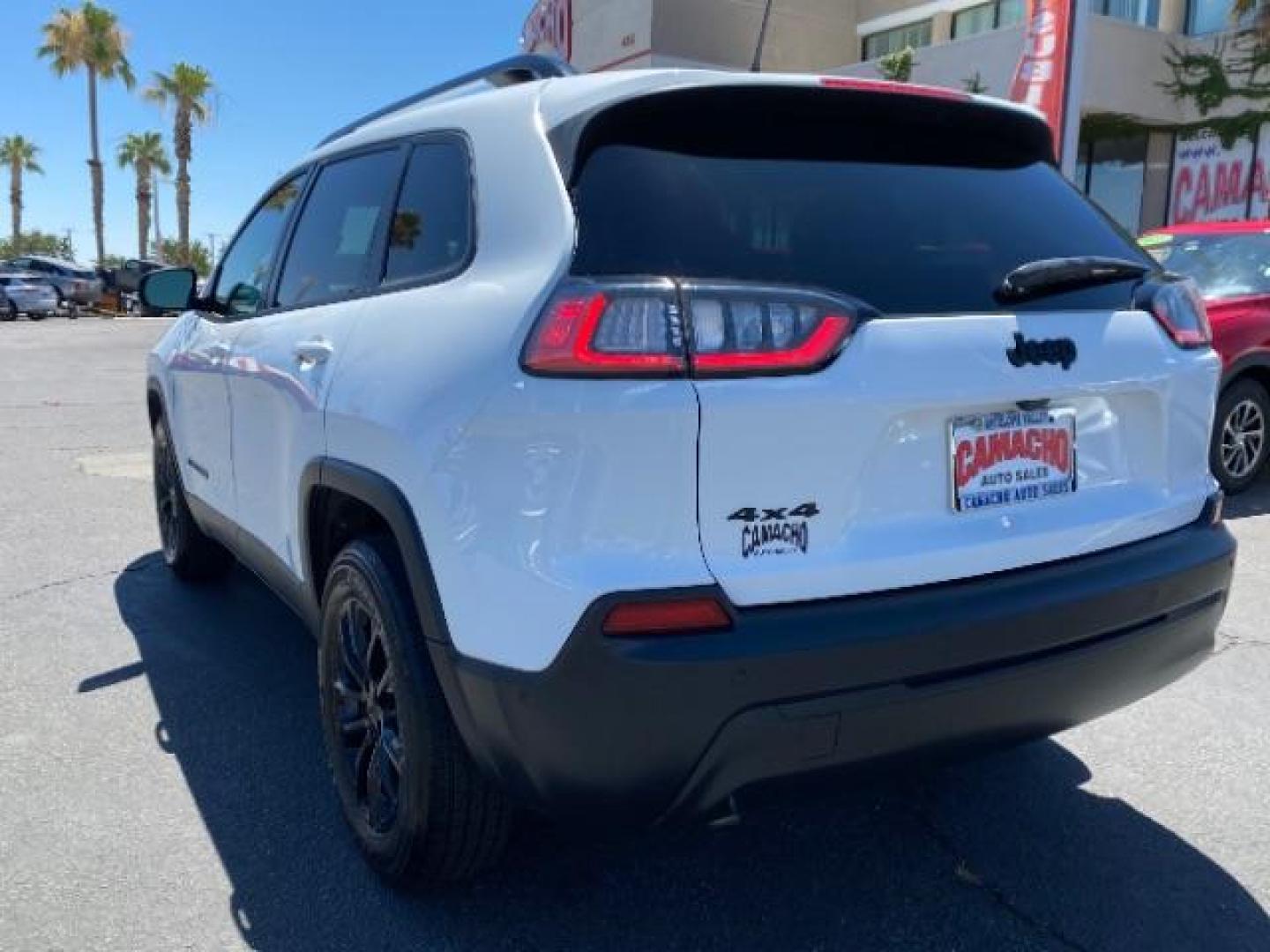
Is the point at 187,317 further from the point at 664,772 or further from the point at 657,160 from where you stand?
the point at 664,772

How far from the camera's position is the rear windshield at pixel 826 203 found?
79.9 inches

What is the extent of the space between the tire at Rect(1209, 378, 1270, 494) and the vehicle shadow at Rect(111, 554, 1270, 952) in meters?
4.24

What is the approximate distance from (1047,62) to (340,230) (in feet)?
40.8

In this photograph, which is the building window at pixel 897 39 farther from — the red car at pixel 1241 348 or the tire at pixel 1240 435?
the tire at pixel 1240 435

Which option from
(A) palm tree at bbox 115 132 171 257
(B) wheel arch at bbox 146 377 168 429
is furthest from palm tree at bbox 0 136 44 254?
(B) wheel arch at bbox 146 377 168 429

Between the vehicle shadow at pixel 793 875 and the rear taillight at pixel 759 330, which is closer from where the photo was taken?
the rear taillight at pixel 759 330

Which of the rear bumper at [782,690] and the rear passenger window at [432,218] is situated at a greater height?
the rear passenger window at [432,218]

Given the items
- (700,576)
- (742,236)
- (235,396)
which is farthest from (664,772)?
(235,396)

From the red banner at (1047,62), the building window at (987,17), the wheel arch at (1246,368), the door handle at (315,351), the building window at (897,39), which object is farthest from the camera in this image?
the building window at (897,39)

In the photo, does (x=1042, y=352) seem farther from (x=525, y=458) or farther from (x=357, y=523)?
(x=357, y=523)

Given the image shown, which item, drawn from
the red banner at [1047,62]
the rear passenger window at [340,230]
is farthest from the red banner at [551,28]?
the rear passenger window at [340,230]

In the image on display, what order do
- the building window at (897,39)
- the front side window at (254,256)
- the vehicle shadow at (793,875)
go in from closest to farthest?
the vehicle shadow at (793,875), the front side window at (254,256), the building window at (897,39)

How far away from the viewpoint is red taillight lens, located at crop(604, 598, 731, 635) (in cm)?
182

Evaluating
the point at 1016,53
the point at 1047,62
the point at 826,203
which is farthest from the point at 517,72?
the point at 1016,53
